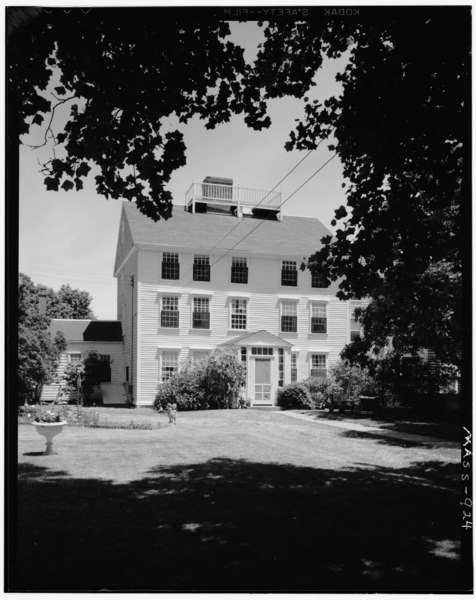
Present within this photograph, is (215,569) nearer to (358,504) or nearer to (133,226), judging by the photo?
(358,504)

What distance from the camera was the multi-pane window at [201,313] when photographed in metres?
13.0

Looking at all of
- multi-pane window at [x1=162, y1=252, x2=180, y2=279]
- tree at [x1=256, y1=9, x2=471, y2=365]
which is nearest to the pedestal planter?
tree at [x1=256, y1=9, x2=471, y2=365]

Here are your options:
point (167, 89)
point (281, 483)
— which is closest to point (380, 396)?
point (281, 483)

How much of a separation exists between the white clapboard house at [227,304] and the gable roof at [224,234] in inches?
1.0

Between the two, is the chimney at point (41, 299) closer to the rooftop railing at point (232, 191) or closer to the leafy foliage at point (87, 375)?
the rooftop railing at point (232, 191)

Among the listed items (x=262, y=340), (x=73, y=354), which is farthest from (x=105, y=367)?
(x=262, y=340)

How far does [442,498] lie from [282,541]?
7.00ft

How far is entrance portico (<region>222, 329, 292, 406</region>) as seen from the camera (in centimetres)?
1402

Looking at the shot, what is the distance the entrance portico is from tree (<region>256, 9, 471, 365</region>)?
334 inches

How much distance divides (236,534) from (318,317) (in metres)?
10.5

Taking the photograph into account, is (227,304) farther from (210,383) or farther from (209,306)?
(210,383)

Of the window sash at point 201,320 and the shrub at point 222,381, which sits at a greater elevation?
the window sash at point 201,320

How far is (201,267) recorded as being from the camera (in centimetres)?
1303

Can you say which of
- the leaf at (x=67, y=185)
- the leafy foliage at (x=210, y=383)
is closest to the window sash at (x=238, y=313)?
the leafy foliage at (x=210, y=383)
